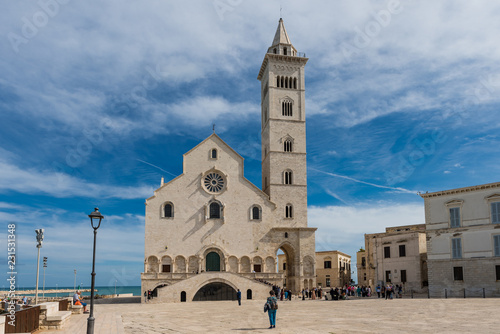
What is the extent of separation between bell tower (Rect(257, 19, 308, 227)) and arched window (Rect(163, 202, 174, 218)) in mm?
11328

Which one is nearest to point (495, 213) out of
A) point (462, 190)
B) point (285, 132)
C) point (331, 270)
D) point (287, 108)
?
point (462, 190)

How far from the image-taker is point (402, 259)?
169ft

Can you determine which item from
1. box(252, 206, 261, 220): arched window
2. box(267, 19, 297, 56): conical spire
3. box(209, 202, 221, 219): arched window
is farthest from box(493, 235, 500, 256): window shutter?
box(267, 19, 297, 56): conical spire

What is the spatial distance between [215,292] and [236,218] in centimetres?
880

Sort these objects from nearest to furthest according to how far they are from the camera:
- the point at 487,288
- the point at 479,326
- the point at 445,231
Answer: the point at 479,326 → the point at 487,288 → the point at 445,231

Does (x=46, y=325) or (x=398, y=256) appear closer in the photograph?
(x=46, y=325)

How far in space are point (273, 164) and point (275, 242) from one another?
8909 millimetres

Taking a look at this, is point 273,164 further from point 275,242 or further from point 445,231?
point 445,231

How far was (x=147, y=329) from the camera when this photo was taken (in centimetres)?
2034

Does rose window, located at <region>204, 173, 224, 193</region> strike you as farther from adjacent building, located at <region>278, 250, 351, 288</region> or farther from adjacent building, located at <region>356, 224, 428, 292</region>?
adjacent building, located at <region>278, 250, 351, 288</region>

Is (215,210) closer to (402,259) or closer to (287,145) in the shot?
(287,145)

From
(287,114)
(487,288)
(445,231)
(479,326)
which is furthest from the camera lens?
(287,114)

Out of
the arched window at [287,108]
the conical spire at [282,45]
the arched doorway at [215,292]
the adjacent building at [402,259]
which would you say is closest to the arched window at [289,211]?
the adjacent building at [402,259]

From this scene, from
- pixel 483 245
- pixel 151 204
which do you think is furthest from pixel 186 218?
pixel 483 245
